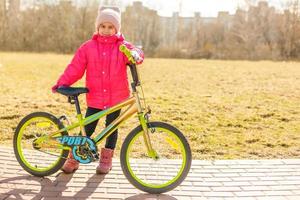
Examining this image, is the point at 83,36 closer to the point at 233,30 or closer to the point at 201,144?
the point at 233,30

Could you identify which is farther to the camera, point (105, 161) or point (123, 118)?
point (105, 161)

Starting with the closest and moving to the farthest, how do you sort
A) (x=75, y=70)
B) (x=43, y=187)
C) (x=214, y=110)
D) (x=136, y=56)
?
(x=136, y=56), (x=43, y=187), (x=75, y=70), (x=214, y=110)

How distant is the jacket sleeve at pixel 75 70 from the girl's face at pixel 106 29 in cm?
25


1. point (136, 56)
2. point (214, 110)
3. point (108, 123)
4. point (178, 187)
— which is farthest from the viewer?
point (214, 110)

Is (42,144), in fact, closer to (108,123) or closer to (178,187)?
(108,123)

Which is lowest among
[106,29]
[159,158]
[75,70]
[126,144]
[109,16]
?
[159,158]

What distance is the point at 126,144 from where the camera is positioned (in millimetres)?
4133

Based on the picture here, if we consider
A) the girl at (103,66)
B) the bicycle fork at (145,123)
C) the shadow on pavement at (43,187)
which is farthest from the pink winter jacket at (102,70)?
the shadow on pavement at (43,187)

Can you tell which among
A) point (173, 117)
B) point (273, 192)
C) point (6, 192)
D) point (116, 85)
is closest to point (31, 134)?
point (6, 192)

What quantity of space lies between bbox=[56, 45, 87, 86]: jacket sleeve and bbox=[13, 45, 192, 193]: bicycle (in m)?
0.15

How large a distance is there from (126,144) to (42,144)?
0.91 meters

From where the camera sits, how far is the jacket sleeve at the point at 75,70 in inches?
173

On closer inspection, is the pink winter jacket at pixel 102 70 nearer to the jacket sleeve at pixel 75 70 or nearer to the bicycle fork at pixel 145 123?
the jacket sleeve at pixel 75 70

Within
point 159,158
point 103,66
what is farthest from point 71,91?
point 159,158
